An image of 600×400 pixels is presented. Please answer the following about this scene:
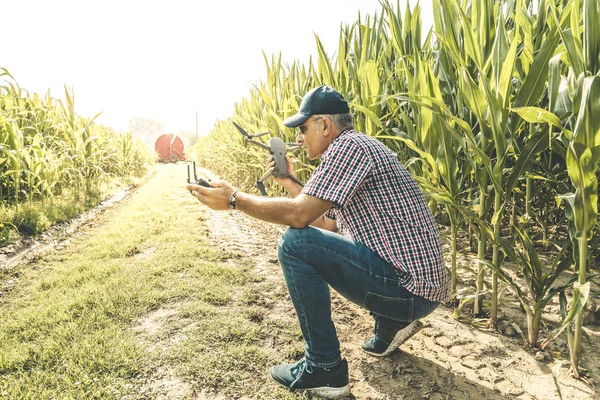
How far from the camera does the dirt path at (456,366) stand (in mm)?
1374

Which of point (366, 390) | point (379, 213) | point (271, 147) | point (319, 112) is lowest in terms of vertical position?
point (366, 390)

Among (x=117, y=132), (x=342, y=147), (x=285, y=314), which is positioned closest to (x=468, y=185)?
(x=342, y=147)

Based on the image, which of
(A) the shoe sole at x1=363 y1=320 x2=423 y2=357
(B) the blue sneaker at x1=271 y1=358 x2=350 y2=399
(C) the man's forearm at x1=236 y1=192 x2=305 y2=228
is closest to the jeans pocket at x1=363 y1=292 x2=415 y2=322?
(A) the shoe sole at x1=363 y1=320 x2=423 y2=357

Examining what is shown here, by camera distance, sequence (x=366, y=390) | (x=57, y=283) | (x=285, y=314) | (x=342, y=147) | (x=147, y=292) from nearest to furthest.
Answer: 1. (x=342, y=147)
2. (x=366, y=390)
3. (x=285, y=314)
4. (x=147, y=292)
5. (x=57, y=283)

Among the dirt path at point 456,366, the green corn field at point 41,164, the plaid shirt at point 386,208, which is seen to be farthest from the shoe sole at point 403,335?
the green corn field at point 41,164

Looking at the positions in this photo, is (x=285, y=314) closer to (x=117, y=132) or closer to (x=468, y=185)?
(x=468, y=185)

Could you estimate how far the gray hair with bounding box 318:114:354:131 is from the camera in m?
1.45

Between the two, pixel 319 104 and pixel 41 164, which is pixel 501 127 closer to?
pixel 319 104

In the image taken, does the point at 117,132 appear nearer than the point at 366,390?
No

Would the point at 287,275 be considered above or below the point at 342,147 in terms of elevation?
below

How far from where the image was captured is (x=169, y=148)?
22359 millimetres

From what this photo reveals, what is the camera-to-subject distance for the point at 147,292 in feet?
6.90

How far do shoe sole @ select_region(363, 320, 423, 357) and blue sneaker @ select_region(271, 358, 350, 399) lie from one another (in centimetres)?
27

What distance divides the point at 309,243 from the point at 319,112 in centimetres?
49
